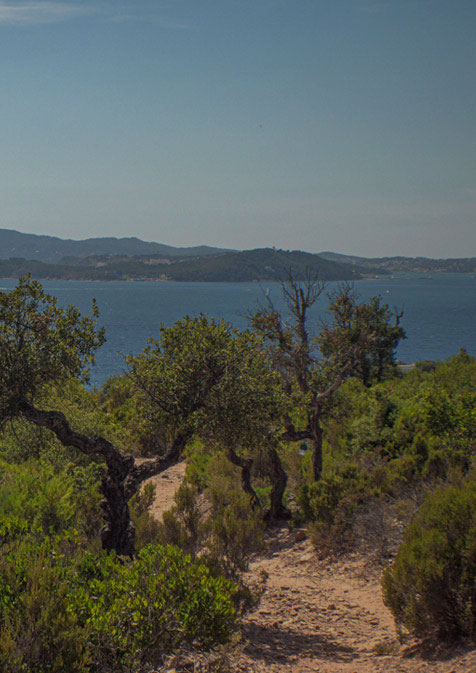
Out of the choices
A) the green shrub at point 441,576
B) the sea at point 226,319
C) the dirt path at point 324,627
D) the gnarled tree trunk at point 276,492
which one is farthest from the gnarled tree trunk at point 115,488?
the sea at point 226,319

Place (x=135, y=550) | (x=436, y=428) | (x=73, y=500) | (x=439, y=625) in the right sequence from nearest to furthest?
(x=439, y=625), (x=135, y=550), (x=73, y=500), (x=436, y=428)

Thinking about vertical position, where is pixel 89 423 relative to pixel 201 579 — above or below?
below

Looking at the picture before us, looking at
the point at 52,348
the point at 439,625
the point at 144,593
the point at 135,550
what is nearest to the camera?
the point at 144,593

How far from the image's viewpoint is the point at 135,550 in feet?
29.8

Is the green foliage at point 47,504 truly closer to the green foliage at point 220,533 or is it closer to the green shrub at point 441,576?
the green foliage at point 220,533

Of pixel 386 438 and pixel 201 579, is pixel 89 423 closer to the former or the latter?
pixel 386 438

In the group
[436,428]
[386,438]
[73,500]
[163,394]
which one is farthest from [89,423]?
[436,428]

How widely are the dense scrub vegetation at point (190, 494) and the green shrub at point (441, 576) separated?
2 centimetres

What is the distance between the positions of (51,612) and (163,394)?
5.21 meters

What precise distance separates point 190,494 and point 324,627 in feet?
20.3

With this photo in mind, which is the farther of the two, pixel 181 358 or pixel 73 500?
pixel 73 500

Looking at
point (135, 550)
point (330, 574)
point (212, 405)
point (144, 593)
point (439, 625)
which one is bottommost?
point (330, 574)

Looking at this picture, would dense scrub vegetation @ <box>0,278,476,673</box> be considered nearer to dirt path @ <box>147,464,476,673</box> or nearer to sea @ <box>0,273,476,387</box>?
dirt path @ <box>147,464,476,673</box>

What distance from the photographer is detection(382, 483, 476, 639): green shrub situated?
19.3ft
